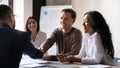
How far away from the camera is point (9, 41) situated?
5.76 feet

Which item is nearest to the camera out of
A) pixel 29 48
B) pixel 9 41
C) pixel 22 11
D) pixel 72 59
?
pixel 9 41

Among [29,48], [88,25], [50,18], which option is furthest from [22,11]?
[29,48]

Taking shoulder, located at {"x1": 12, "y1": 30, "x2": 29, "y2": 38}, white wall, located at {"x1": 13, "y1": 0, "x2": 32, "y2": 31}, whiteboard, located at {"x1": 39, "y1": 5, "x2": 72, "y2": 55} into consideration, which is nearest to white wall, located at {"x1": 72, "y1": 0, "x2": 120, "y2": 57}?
whiteboard, located at {"x1": 39, "y1": 5, "x2": 72, "y2": 55}

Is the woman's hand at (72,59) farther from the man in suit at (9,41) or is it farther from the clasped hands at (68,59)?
the man in suit at (9,41)

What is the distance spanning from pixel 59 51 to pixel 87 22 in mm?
715

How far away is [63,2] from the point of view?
5340mm

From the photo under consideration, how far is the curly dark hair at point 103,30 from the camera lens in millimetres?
2502

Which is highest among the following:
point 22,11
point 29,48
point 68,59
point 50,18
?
point 22,11

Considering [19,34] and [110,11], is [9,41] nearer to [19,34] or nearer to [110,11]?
[19,34]

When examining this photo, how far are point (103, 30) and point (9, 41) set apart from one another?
3.69ft

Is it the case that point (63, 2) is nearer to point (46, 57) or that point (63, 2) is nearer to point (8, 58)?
point (46, 57)

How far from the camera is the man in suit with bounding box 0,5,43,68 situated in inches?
68.6

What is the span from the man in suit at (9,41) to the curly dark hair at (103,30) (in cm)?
95

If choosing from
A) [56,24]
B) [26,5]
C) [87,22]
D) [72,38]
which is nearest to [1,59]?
[87,22]
